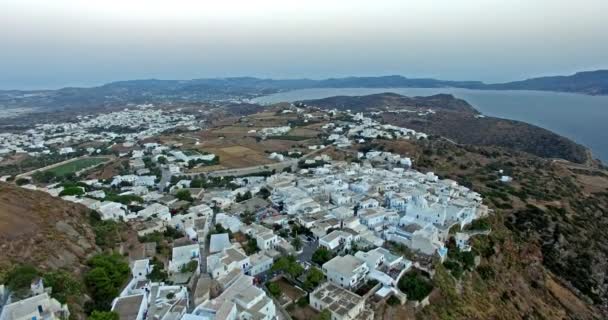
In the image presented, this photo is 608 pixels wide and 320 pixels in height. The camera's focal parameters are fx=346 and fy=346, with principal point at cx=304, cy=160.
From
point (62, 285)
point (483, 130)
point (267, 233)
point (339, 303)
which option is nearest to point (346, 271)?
point (339, 303)

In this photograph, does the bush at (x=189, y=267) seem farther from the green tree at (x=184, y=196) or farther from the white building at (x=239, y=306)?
the green tree at (x=184, y=196)

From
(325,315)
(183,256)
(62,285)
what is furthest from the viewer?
(183,256)

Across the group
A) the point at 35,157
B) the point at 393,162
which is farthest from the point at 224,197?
the point at 35,157

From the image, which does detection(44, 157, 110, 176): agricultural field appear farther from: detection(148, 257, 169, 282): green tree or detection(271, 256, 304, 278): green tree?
detection(271, 256, 304, 278): green tree

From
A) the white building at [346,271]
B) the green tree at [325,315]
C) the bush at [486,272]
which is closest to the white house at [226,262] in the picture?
the white building at [346,271]

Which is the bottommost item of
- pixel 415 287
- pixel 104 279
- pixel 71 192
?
pixel 71 192

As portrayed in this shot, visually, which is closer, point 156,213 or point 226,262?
point 226,262

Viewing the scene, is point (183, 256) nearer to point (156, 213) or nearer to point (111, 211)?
point (156, 213)
